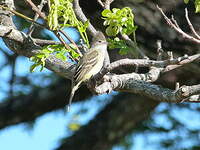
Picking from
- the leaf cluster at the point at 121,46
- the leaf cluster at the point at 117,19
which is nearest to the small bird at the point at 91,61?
the leaf cluster at the point at 121,46

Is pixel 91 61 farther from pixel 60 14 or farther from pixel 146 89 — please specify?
pixel 60 14

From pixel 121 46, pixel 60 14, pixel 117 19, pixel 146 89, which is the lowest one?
pixel 146 89

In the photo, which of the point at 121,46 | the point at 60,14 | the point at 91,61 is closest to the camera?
the point at 60,14

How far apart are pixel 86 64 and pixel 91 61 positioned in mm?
223

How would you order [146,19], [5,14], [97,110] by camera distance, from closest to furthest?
[5,14] < [146,19] < [97,110]

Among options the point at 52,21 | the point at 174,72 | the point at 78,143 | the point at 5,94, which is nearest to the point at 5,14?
the point at 52,21

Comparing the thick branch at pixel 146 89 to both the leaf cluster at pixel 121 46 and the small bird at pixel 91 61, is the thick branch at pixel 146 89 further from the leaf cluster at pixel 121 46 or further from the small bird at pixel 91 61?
the small bird at pixel 91 61

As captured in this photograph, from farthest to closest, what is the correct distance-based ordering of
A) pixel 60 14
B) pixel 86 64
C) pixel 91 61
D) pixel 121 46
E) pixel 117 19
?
pixel 91 61 < pixel 86 64 < pixel 121 46 < pixel 117 19 < pixel 60 14

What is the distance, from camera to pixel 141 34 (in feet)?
20.7

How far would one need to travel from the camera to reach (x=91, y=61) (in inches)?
216

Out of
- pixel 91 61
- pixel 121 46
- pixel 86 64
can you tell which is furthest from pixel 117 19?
pixel 91 61

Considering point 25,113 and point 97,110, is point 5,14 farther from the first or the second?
point 97,110

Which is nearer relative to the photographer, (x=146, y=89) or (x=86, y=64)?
(x=146, y=89)

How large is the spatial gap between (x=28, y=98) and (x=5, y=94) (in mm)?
386
